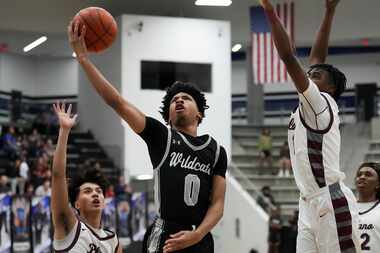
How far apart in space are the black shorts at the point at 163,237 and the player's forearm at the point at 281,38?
119 cm

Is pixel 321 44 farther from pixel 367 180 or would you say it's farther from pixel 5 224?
pixel 5 224

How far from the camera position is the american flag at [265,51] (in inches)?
757

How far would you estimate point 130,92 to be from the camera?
70.0ft

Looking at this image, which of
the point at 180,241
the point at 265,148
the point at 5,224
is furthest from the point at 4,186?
the point at 180,241

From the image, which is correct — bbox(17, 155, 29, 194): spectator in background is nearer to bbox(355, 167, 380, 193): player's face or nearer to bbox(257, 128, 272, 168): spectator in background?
bbox(257, 128, 272, 168): spectator in background

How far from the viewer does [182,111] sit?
5.15 m

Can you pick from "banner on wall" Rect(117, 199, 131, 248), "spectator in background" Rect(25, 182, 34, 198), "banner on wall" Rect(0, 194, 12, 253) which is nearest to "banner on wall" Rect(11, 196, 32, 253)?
"banner on wall" Rect(0, 194, 12, 253)

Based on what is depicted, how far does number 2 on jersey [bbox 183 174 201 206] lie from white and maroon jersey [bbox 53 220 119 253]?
632 millimetres

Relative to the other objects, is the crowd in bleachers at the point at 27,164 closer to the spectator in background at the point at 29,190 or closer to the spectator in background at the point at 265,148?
the spectator in background at the point at 29,190

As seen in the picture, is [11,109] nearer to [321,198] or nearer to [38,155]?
[38,155]

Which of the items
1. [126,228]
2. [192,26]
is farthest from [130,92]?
[126,228]

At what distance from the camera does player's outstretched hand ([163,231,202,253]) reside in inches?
190

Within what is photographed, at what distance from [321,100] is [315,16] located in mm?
18123

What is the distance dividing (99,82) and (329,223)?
1716mm
